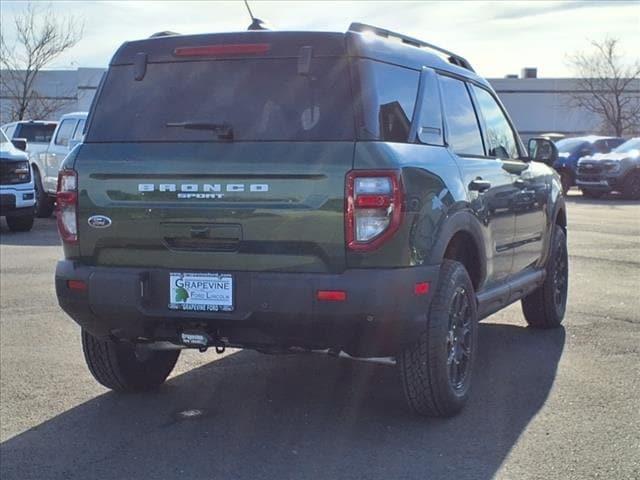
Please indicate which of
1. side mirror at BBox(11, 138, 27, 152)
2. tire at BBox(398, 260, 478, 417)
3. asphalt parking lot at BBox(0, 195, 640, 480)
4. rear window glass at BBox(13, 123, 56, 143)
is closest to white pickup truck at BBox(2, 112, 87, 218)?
rear window glass at BBox(13, 123, 56, 143)

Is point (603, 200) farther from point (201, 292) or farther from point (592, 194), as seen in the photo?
point (201, 292)

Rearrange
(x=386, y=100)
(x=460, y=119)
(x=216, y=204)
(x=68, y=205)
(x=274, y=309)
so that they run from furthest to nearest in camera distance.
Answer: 1. (x=460, y=119)
2. (x=68, y=205)
3. (x=386, y=100)
4. (x=216, y=204)
5. (x=274, y=309)

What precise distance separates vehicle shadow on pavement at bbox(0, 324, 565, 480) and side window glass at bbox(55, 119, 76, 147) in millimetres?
11801

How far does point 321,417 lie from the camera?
5094 mm

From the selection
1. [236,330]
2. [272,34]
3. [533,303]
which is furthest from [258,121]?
[533,303]

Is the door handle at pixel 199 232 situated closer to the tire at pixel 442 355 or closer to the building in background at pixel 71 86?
the tire at pixel 442 355

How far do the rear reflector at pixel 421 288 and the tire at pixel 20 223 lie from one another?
40.9ft

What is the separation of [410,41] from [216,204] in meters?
1.73

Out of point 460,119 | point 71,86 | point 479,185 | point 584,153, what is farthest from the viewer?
point 71,86

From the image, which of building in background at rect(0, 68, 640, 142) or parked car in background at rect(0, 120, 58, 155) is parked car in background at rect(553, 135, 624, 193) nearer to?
parked car in background at rect(0, 120, 58, 155)

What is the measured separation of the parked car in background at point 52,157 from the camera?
1680 centimetres

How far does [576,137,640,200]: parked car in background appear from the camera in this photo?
23.8 metres

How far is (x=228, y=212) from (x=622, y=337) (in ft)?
12.8

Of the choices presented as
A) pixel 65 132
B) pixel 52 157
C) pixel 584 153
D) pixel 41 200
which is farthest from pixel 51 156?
pixel 584 153
